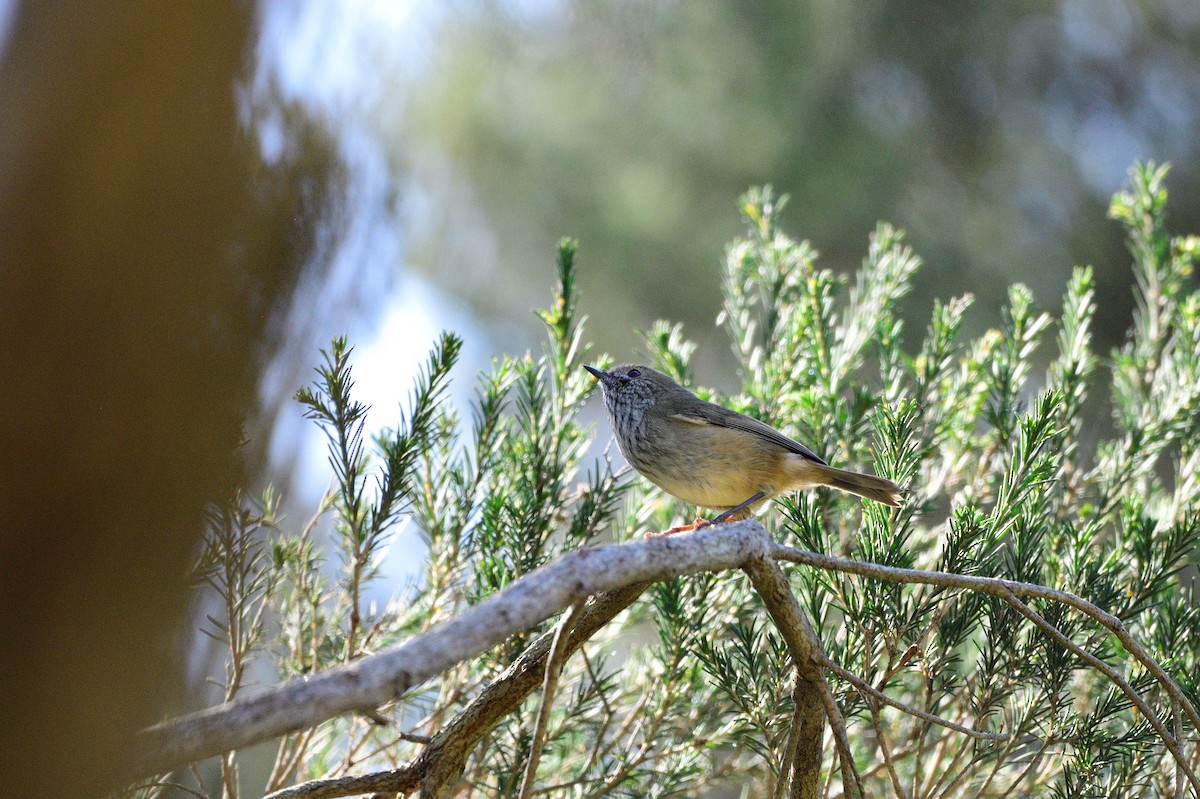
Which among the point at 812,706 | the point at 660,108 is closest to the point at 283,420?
the point at 812,706

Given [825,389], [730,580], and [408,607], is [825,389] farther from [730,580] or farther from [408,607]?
[408,607]

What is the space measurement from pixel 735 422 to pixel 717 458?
105 millimetres

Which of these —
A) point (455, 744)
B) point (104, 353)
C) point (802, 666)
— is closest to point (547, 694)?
point (455, 744)

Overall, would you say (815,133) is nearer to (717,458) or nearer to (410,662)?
(717,458)

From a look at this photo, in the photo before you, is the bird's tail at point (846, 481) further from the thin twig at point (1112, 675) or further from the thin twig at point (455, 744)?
the thin twig at point (455, 744)

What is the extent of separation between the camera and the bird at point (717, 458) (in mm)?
2377

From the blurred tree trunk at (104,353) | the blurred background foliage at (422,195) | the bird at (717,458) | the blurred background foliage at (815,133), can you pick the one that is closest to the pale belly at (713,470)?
the bird at (717,458)

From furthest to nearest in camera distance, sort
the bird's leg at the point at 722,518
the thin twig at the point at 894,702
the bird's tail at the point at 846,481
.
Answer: the bird's leg at the point at 722,518 < the bird's tail at the point at 846,481 < the thin twig at the point at 894,702

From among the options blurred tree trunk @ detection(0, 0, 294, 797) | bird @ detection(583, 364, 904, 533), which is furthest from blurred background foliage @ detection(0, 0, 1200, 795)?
bird @ detection(583, 364, 904, 533)

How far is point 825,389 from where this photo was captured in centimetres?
238

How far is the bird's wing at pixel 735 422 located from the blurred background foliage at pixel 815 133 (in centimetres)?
363

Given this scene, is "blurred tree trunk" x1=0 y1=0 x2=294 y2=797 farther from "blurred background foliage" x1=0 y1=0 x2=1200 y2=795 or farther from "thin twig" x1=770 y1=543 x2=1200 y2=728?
"thin twig" x1=770 y1=543 x2=1200 y2=728

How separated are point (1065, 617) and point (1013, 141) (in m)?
5.52

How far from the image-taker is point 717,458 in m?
2.47
